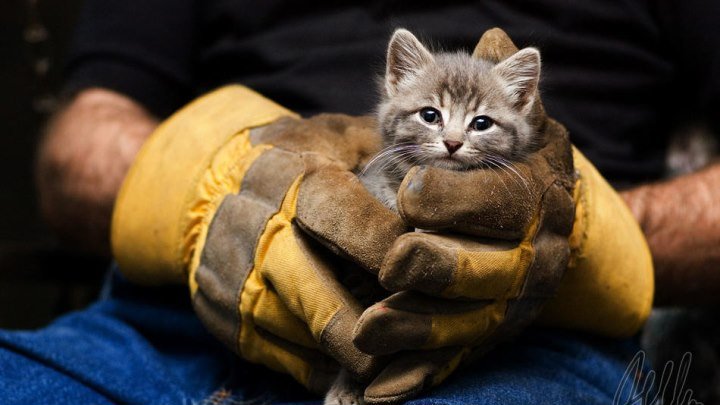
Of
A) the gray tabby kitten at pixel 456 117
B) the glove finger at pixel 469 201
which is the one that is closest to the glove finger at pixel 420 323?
the glove finger at pixel 469 201

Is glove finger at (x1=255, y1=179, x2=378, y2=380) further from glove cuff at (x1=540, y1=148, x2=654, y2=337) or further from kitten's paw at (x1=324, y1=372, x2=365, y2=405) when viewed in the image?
glove cuff at (x1=540, y1=148, x2=654, y2=337)

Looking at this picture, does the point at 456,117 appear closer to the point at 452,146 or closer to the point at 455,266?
the point at 452,146

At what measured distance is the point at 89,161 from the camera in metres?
2.06

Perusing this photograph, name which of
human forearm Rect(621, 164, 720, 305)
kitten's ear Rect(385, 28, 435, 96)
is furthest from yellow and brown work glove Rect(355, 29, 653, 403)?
human forearm Rect(621, 164, 720, 305)

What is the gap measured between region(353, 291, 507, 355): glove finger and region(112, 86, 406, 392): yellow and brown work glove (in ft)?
0.23

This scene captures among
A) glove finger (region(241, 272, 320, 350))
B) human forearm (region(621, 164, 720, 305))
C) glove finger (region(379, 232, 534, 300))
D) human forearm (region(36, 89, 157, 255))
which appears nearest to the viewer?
glove finger (region(379, 232, 534, 300))

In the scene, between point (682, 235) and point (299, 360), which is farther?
point (682, 235)

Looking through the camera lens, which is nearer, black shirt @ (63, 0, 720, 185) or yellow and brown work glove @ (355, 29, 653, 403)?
yellow and brown work glove @ (355, 29, 653, 403)

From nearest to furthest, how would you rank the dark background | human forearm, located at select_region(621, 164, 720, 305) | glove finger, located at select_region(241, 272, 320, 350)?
1. glove finger, located at select_region(241, 272, 320, 350)
2. human forearm, located at select_region(621, 164, 720, 305)
3. the dark background

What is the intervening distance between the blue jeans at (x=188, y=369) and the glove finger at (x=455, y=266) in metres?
0.18

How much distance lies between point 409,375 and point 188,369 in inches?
23.4

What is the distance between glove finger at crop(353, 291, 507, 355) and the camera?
3.76ft

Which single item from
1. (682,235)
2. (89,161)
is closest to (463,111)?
(682,235)

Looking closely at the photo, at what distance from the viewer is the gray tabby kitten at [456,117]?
1.37 meters
